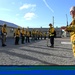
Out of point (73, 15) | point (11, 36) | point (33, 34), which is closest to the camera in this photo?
point (73, 15)

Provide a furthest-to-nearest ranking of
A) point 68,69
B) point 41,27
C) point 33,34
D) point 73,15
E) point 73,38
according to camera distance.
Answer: point 41,27, point 33,34, point 73,38, point 73,15, point 68,69

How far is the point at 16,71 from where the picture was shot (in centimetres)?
369

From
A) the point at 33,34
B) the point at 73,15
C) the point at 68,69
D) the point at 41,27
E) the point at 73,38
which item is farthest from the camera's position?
the point at 41,27

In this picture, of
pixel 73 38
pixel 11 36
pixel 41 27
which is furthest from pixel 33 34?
pixel 41 27

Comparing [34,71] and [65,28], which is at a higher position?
[65,28]

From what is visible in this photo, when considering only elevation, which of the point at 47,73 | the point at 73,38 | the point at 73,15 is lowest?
the point at 47,73

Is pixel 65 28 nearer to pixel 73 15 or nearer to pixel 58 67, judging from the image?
pixel 73 15

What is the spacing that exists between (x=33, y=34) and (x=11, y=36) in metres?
17.0

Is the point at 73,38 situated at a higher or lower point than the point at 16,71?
higher

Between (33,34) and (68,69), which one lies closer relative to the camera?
(68,69)

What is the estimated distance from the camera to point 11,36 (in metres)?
53.8

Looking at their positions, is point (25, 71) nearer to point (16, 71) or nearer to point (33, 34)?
point (16, 71)

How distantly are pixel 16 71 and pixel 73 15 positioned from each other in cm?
160

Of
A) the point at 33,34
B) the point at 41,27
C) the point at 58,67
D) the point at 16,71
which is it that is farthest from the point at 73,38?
the point at 41,27
